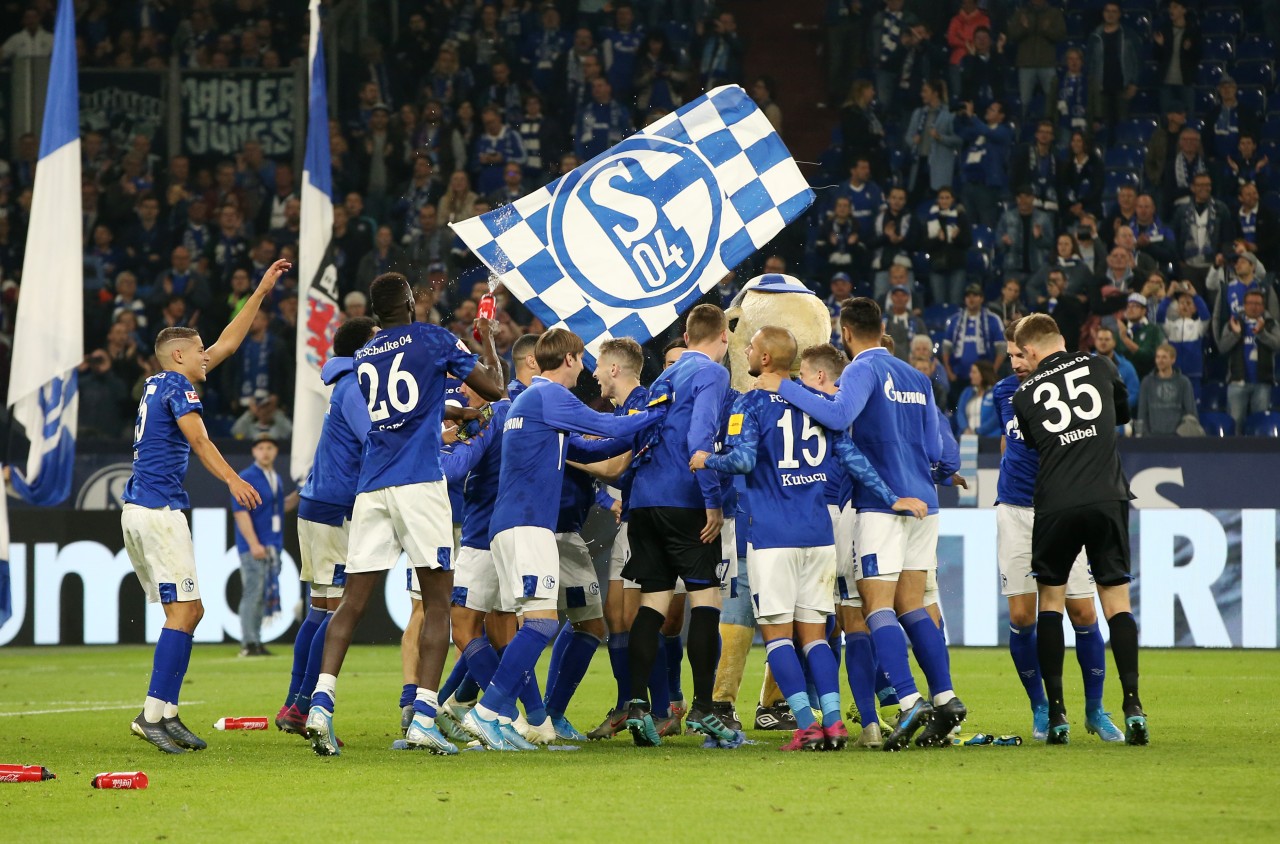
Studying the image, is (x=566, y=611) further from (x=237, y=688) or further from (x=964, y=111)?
(x=964, y=111)

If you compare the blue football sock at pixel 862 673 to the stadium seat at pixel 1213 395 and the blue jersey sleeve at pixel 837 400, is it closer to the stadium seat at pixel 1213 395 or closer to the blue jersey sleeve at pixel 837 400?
Answer: the blue jersey sleeve at pixel 837 400

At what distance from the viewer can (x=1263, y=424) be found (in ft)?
56.5

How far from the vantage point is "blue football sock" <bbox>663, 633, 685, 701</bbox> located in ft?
31.4

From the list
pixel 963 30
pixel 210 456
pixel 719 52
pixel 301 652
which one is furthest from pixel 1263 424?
pixel 210 456

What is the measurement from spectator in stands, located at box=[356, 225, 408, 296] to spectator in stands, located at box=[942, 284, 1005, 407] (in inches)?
250

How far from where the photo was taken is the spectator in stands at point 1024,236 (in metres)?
19.4

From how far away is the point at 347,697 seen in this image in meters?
12.2

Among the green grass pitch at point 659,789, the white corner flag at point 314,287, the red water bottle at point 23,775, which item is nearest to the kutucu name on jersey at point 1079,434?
the green grass pitch at point 659,789

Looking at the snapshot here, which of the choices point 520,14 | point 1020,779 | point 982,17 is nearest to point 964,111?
point 982,17

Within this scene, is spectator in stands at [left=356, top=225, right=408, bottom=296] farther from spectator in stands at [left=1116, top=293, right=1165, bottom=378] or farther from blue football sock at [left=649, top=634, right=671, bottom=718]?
blue football sock at [left=649, top=634, right=671, bottom=718]

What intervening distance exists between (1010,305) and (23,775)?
1299 centimetres

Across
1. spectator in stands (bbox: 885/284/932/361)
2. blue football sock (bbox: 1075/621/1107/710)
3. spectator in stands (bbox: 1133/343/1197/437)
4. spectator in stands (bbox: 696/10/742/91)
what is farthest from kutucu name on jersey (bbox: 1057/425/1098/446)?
spectator in stands (bbox: 696/10/742/91)

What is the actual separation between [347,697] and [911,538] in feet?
16.5

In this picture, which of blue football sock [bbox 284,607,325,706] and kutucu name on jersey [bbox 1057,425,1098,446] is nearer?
kutucu name on jersey [bbox 1057,425,1098,446]
